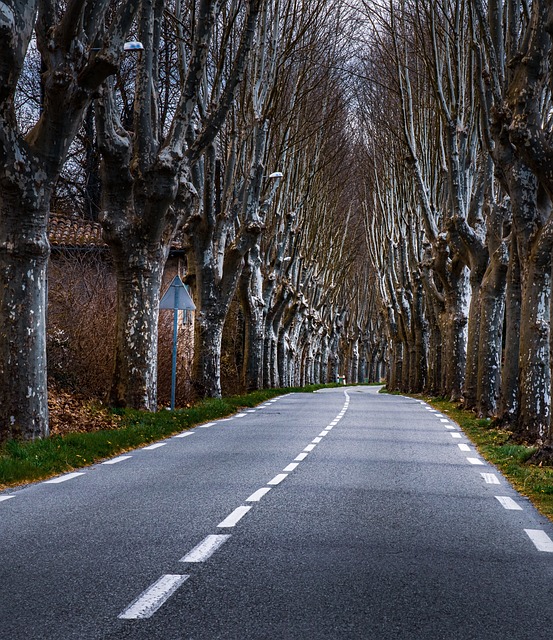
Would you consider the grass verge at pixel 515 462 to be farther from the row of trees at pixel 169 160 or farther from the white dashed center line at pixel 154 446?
the row of trees at pixel 169 160

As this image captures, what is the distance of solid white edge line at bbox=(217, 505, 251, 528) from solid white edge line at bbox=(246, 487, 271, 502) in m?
0.45

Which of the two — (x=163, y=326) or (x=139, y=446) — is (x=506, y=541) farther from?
(x=163, y=326)

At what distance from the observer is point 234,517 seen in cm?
790

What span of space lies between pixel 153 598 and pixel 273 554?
146 centimetres

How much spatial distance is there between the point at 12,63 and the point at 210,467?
17.3 ft

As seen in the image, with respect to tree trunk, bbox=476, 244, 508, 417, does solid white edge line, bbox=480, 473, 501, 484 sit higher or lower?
lower

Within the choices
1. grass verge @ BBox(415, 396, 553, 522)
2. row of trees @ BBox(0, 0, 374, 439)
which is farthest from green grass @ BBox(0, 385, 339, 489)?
grass verge @ BBox(415, 396, 553, 522)

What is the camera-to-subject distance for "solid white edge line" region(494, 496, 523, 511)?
896 cm

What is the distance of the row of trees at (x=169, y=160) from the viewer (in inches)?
476

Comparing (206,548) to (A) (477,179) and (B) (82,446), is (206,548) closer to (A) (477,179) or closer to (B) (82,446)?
(B) (82,446)

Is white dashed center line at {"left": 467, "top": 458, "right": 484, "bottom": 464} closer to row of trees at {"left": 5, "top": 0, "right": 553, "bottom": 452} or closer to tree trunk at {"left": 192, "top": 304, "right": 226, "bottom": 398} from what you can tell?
row of trees at {"left": 5, "top": 0, "right": 553, "bottom": 452}

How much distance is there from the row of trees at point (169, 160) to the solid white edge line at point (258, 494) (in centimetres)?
394

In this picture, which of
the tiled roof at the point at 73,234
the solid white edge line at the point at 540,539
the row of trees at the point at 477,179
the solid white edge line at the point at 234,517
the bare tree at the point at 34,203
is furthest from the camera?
the tiled roof at the point at 73,234

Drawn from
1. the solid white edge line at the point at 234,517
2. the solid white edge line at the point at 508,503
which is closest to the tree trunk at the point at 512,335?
the solid white edge line at the point at 508,503
